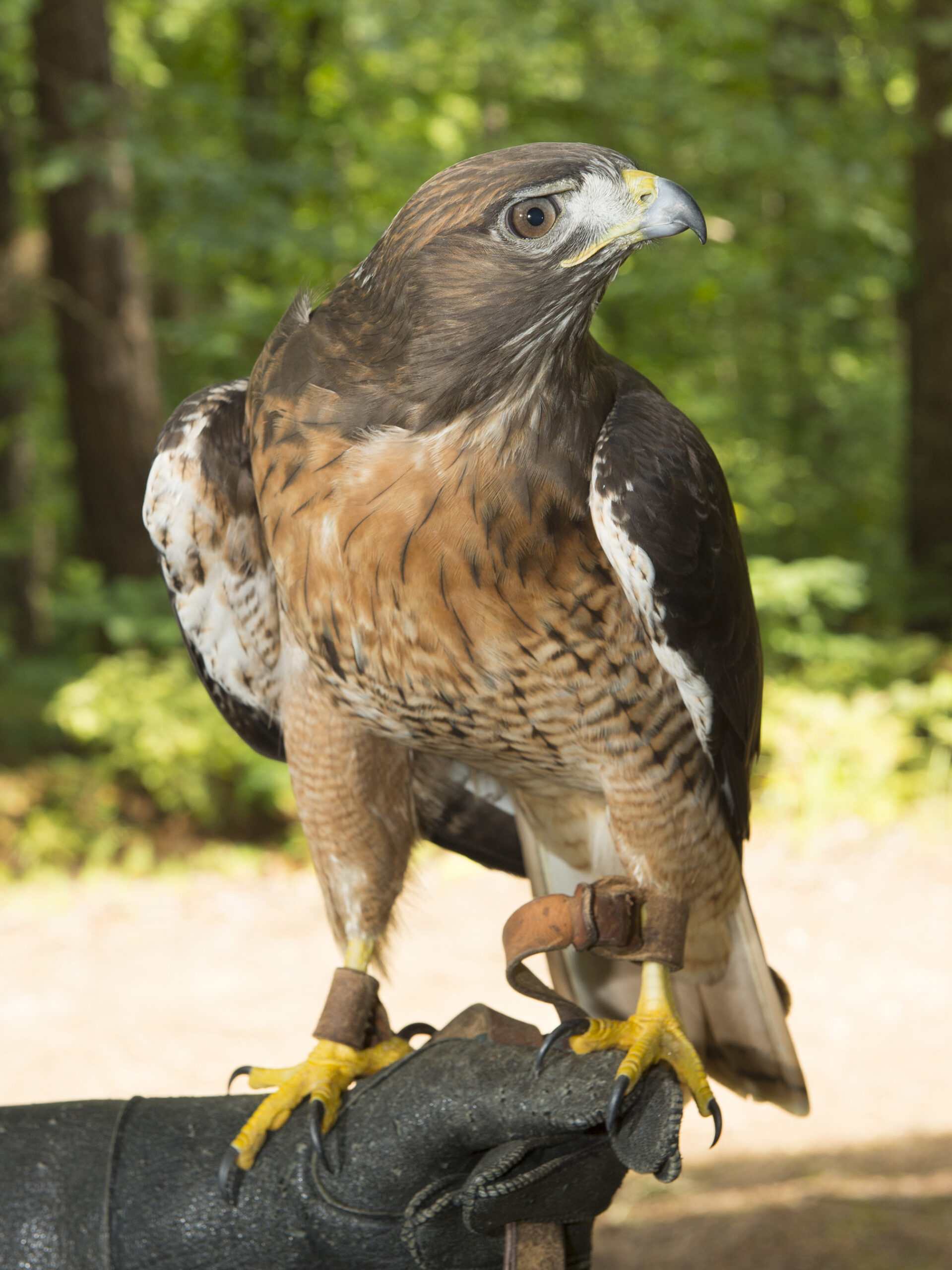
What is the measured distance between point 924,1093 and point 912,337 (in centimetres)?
753

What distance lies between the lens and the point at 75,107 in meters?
8.14

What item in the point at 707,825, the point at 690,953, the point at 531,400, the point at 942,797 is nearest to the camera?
the point at 531,400

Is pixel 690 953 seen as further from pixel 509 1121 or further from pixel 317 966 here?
pixel 317 966

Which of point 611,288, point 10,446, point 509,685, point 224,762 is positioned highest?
point 10,446

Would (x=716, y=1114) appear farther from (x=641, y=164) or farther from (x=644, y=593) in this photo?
(x=641, y=164)

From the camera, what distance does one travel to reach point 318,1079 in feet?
8.31

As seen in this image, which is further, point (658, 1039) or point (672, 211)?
point (658, 1039)

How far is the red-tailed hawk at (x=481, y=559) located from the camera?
2012 millimetres

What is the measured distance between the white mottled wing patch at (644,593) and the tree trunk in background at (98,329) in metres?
7.75

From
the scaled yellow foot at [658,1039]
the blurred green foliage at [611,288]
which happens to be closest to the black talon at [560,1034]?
the scaled yellow foot at [658,1039]

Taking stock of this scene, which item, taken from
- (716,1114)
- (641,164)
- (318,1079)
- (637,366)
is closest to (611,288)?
(637,366)

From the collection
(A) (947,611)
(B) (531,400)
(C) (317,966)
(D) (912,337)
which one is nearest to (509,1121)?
(B) (531,400)

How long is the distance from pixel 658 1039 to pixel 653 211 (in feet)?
5.02

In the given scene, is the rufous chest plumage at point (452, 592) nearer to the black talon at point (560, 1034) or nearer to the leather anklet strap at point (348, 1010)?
the black talon at point (560, 1034)
